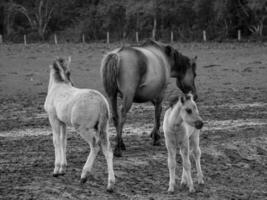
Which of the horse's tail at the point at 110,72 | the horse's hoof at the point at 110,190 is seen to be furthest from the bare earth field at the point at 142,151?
the horse's tail at the point at 110,72

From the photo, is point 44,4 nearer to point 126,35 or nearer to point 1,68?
point 126,35

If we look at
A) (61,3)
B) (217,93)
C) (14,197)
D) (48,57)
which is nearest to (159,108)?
(14,197)

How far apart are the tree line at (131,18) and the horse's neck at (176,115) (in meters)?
37.6

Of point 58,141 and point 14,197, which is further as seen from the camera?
point 58,141

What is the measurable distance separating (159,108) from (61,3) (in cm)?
5426

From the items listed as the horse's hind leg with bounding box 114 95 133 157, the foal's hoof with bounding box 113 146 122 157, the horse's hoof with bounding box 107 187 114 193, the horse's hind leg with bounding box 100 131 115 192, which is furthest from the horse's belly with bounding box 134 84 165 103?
the horse's hoof with bounding box 107 187 114 193

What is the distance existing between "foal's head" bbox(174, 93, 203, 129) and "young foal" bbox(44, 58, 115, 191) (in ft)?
3.13

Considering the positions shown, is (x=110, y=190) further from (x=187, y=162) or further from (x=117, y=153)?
(x=117, y=153)

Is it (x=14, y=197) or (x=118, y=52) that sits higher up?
(x=118, y=52)

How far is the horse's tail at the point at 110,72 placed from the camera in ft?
36.3

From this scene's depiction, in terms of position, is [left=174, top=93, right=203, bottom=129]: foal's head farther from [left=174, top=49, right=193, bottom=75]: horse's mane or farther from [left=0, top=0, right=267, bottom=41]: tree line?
[left=0, top=0, right=267, bottom=41]: tree line

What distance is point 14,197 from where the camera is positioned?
7.91 m

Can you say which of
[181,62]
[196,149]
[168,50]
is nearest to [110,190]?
[196,149]

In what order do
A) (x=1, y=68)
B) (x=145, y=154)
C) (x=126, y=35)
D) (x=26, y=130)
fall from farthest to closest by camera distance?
(x=126, y=35), (x=1, y=68), (x=26, y=130), (x=145, y=154)
